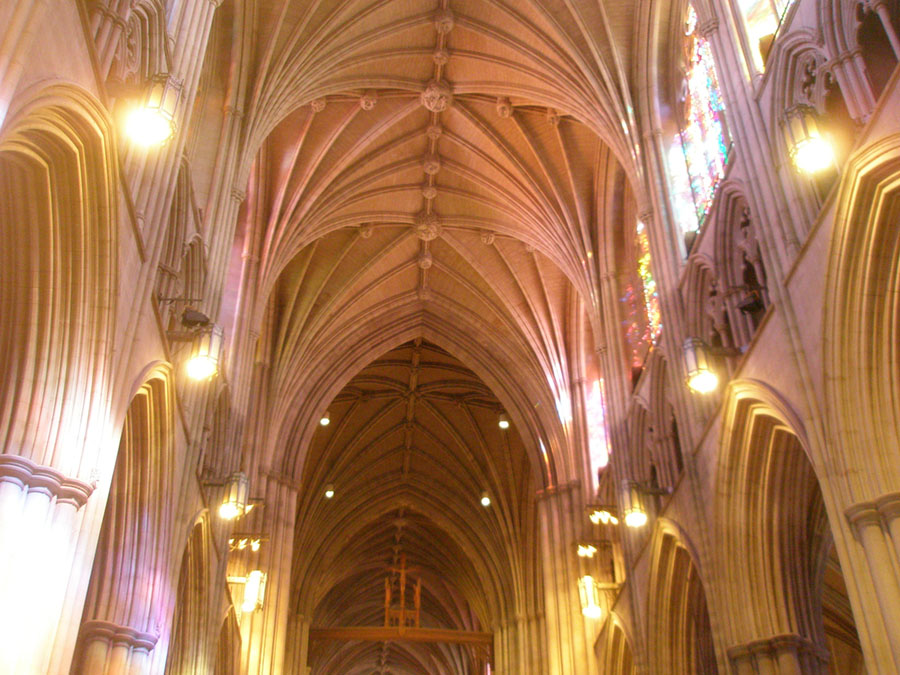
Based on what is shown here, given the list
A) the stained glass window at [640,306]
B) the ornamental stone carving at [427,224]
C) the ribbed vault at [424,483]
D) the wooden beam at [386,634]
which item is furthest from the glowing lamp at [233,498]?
the ribbed vault at [424,483]

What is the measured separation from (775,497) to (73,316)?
8.03m

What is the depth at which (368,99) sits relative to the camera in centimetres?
1966

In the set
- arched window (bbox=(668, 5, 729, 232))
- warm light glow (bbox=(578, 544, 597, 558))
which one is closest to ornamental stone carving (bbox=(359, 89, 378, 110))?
arched window (bbox=(668, 5, 729, 232))

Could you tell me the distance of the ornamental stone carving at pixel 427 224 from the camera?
75.4ft

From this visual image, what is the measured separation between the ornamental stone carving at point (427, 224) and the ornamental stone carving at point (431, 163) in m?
1.57

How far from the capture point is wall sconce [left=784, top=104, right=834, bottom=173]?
8.95 metres

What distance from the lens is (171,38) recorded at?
32.4 feet

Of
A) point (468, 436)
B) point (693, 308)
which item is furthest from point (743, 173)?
point (468, 436)

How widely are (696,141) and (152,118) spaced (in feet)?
30.6

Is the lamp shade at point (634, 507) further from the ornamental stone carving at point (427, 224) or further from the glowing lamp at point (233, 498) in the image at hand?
the ornamental stone carving at point (427, 224)

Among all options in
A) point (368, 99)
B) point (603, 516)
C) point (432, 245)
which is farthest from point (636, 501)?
point (432, 245)

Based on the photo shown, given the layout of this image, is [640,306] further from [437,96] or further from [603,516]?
[437,96]

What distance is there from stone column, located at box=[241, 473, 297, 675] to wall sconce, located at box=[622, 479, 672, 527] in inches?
338

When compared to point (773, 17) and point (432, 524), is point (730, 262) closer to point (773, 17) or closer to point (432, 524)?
point (773, 17)
